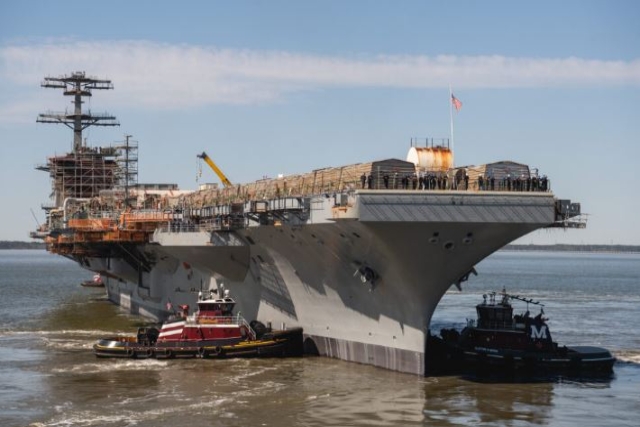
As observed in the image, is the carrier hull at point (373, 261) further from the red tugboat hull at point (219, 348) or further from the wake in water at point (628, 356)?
the wake in water at point (628, 356)

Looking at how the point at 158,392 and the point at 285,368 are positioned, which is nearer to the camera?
the point at 158,392

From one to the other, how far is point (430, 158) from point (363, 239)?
3.96 meters

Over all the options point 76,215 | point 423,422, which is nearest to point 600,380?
point 423,422

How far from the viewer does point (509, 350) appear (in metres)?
26.5

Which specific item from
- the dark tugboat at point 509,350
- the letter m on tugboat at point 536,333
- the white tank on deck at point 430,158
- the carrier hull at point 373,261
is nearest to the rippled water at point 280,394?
the dark tugboat at point 509,350

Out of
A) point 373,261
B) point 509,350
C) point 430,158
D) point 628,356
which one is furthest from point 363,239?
point 628,356

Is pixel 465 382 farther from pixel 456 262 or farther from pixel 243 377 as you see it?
pixel 243 377

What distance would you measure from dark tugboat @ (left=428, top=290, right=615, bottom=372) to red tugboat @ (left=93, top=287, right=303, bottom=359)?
15.9ft

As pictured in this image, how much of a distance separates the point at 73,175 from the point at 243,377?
1501 inches

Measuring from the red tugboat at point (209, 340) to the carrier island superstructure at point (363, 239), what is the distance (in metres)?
1.05

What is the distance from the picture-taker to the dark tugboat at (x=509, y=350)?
86.4 feet

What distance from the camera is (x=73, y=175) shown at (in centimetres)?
6097

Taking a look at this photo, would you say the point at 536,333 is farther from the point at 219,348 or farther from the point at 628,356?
the point at 219,348

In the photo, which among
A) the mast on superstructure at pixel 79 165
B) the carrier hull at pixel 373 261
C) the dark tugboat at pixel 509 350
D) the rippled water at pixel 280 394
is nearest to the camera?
the rippled water at pixel 280 394
